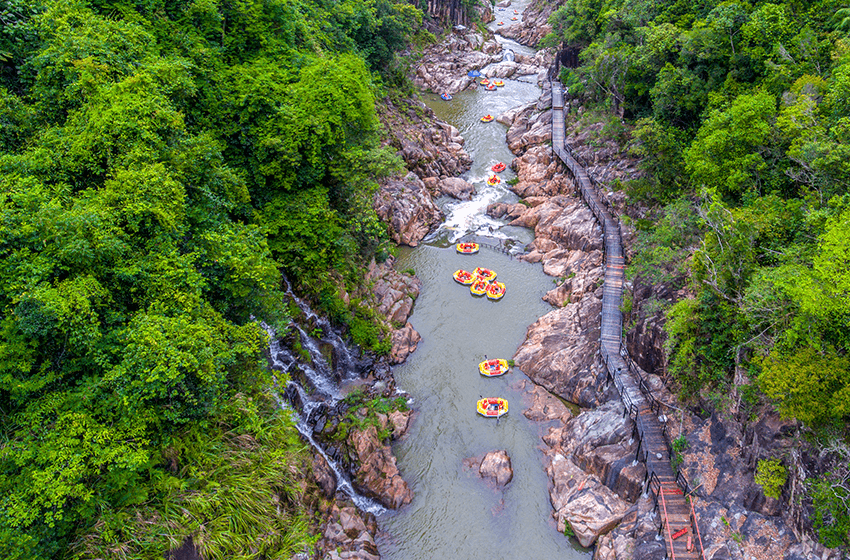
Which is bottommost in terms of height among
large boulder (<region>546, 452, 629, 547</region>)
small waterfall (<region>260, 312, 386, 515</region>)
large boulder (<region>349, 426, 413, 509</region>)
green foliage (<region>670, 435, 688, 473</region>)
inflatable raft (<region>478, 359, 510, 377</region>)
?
large boulder (<region>546, 452, 629, 547</region>)

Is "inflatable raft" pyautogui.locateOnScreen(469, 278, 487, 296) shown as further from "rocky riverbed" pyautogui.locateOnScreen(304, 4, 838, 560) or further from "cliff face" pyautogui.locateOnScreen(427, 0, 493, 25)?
"cliff face" pyautogui.locateOnScreen(427, 0, 493, 25)

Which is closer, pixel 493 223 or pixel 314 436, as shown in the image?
pixel 314 436

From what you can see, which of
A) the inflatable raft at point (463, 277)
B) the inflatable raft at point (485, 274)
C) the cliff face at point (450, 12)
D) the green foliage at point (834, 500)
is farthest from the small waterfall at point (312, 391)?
the cliff face at point (450, 12)

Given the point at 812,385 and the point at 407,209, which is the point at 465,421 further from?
the point at 407,209

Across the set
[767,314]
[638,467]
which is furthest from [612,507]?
[767,314]

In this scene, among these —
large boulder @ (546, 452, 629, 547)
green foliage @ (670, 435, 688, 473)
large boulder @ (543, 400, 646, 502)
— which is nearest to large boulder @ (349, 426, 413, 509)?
large boulder @ (546, 452, 629, 547)

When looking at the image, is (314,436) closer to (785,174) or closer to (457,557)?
(457,557)

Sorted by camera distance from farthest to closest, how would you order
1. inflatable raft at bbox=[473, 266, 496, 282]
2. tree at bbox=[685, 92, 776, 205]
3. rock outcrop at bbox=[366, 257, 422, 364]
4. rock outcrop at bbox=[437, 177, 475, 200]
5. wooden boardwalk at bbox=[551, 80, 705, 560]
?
rock outcrop at bbox=[437, 177, 475, 200] → inflatable raft at bbox=[473, 266, 496, 282] → rock outcrop at bbox=[366, 257, 422, 364] → tree at bbox=[685, 92, 776, 205] → wooden boardwalk at bbox=[551, 80, 705, 560]
